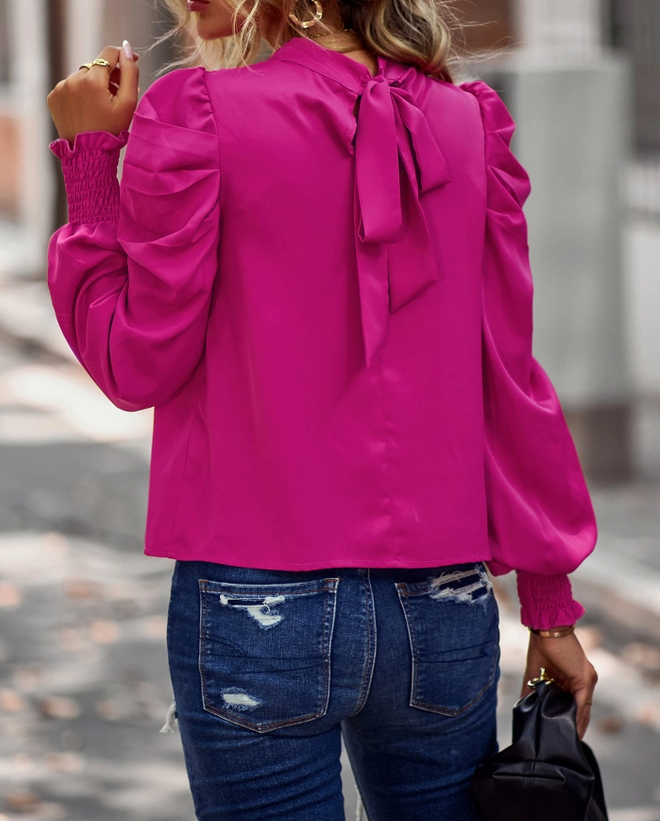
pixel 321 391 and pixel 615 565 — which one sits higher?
pixel 321 391

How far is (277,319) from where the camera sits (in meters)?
1.64

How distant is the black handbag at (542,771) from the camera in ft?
5.94

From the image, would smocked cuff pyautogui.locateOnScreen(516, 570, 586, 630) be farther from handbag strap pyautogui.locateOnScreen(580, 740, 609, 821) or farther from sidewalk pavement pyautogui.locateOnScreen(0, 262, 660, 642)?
sidewalk pavement pyautogui.locateOnScreen(0, 262, 660, 642)

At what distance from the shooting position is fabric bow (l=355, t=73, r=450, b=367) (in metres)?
1.63

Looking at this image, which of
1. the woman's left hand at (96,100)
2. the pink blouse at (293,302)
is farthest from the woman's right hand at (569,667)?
the woman's left hand at (96,100)

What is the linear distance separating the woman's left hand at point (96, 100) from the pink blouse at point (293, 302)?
2cm

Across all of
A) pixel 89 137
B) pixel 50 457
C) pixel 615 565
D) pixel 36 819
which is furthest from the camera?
pixel 50 457

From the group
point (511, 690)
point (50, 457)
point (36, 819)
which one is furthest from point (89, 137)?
point (50, 457)

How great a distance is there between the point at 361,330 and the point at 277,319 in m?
0.11

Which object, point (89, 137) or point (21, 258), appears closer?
point (89, 137)

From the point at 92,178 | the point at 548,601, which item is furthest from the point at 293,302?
the point at 548,601

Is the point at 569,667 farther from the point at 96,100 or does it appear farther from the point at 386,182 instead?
the point at 96,100

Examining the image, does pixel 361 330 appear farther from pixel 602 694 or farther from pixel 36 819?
pixel 602 694

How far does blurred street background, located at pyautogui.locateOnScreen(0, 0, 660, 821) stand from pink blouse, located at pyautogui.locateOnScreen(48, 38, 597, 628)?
0.45m
